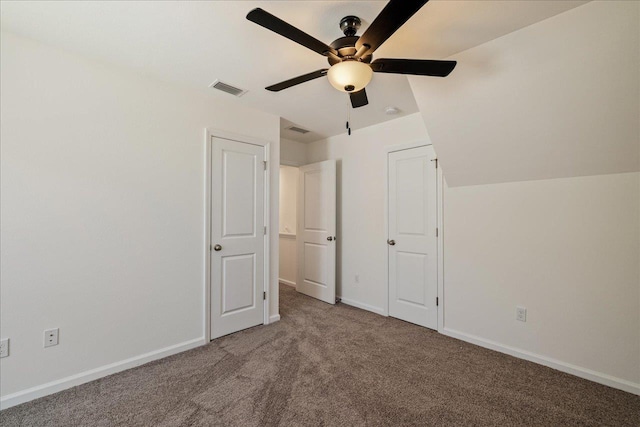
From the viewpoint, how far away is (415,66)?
1589mm

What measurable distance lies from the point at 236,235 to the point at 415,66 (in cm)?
225

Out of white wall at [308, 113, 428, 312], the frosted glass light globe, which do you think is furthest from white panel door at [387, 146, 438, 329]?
the frosted glass light globe

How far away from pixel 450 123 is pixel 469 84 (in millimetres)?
379

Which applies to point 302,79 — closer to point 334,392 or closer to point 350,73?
point 350,73

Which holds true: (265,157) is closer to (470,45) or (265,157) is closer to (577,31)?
(470,45)

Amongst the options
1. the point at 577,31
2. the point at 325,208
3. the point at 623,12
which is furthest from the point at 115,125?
the point at 623,12

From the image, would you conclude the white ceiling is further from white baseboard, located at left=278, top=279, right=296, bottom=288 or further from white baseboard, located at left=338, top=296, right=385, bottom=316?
white baseboard, located at left=278, top=279, right=296, bottom=288

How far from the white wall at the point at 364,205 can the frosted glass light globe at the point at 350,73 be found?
1.78 metres

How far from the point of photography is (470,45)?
1.93 meters

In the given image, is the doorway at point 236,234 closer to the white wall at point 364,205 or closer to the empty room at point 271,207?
the empty room at point 271,207

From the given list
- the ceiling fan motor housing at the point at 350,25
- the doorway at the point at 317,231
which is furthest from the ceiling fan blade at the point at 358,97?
the doorway at the point at 317,231

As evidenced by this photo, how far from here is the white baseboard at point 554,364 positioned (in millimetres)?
2018

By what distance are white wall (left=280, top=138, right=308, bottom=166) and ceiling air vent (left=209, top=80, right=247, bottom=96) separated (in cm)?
158

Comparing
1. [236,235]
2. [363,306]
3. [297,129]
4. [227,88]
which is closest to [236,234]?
[236,235]
